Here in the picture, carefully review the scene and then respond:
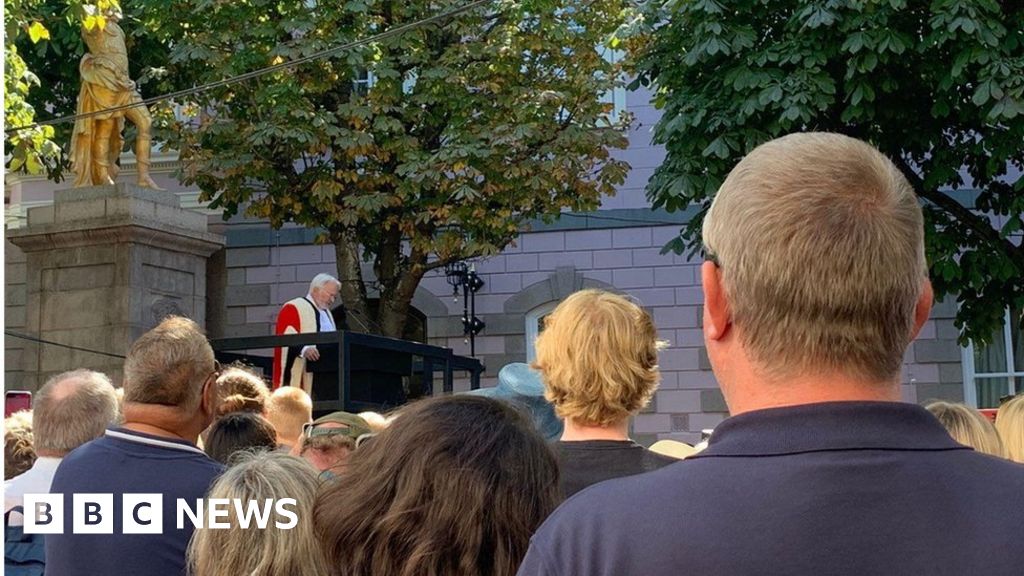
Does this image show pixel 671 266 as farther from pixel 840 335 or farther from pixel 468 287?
pixel 840 335

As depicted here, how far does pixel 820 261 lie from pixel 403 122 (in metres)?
17.6

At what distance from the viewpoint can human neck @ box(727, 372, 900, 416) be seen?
5.93ft

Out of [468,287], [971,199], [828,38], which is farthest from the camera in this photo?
[468,287]

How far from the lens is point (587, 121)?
18.8 metres

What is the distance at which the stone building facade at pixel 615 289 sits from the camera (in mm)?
20938

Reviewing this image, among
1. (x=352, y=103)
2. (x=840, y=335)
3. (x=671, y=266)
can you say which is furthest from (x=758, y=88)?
(x=840, y=335)

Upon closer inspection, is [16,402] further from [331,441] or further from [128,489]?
[128,489]

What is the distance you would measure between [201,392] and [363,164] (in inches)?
583

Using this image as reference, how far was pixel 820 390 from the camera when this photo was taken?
1811 mm

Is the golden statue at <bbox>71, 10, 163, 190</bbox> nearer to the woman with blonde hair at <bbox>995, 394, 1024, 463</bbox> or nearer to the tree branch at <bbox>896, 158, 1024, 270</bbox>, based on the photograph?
the tree branch at <bbox>896, 158, 1024, 270</bbox>

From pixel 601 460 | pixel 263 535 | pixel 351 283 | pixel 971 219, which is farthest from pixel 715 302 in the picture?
pixel 351 283

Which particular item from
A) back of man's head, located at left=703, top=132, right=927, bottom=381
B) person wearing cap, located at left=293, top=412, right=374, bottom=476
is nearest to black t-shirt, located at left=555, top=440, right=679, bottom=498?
person wearing cap, located at left=293, top=412, right=374, bottom=476

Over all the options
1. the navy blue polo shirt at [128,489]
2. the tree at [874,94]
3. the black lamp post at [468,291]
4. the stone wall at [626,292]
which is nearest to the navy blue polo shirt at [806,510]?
the navy blue polo shirt at [128,489]

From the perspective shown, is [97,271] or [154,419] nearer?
[154,419]
